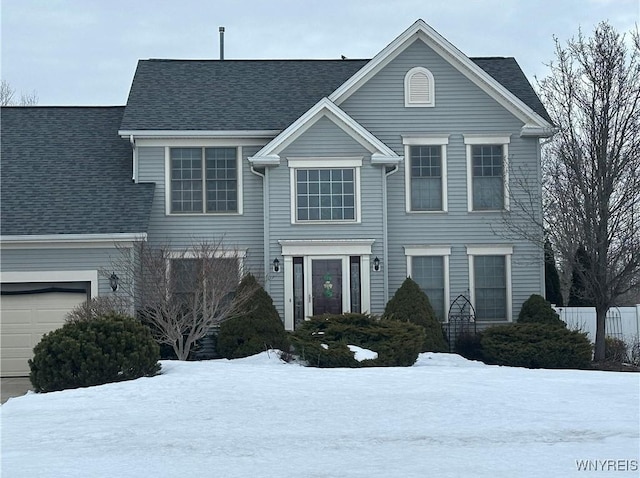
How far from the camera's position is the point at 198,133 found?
2169cm

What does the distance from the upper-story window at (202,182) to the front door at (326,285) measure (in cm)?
269

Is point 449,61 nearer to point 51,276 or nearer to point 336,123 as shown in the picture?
point 336,123

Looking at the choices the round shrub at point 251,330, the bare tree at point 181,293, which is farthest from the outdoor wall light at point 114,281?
the round shrub at point 251,330

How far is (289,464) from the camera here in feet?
30.4

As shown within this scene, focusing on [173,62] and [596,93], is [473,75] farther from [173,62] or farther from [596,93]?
[173,62]

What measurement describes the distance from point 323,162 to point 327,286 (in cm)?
300

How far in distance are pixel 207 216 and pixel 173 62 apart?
5599 millimetres

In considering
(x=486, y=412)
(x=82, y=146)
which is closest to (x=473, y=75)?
(x=82, y=146)

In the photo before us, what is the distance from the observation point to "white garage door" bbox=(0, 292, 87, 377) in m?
20.1

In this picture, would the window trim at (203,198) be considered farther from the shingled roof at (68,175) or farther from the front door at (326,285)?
the front door at (326,285)

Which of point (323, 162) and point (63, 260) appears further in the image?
point (323, 162)

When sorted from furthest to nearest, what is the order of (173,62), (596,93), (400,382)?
1. (173,62)
2. (596,93)
3. (400,382)

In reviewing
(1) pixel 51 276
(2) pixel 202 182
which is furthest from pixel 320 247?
(1) pixel 51 276

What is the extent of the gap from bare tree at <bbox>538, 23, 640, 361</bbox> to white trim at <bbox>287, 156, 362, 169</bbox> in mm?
4811
